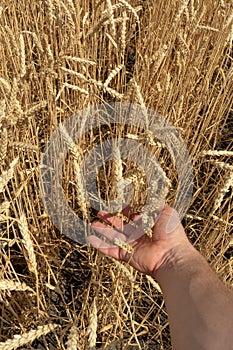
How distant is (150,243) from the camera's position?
100 cm

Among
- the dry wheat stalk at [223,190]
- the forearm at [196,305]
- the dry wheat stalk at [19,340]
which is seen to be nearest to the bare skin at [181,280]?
the forearm at [196,305]

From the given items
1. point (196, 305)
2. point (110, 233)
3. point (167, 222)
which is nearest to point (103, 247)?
point (110, 233)

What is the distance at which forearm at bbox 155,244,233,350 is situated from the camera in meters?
0.74

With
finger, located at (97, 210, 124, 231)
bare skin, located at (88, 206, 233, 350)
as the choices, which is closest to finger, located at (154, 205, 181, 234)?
bare skin, located at (88, 206, 233, 350)

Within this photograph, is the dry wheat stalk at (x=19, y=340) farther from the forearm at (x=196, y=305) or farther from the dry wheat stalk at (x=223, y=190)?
the dry wheat stalk at (x=223, y=190)

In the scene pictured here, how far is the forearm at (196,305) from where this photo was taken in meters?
0.74

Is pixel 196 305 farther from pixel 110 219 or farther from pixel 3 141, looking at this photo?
pixel 3 141

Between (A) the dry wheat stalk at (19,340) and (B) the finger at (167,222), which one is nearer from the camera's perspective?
(A) the dry wheat stalk at (19,340)

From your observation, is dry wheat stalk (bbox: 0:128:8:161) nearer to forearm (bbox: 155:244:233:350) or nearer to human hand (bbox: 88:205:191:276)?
human hand (bbox: 88:205:191:276)

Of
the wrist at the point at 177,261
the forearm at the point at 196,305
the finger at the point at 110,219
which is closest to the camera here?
the forearm at the point at 196,305

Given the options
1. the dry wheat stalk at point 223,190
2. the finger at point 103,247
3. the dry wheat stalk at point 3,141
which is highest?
the dry wheat stalk at point 3,141

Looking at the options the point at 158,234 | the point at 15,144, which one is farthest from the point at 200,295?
the point at 15,144

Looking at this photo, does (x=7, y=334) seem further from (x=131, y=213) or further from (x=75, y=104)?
(x=75, y=104)

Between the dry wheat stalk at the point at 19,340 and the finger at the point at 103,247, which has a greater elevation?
the dry wheat stalk at the point at 19,340
